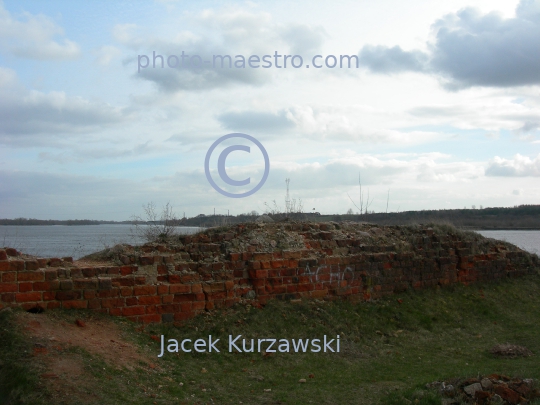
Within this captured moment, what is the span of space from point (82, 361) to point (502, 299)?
843 centimetres

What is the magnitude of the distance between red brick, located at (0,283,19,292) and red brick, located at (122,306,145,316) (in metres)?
1.18

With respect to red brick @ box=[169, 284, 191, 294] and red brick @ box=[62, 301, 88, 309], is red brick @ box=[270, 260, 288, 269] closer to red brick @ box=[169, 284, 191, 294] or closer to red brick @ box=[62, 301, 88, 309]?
red brick @ box=[169, 284, 191, 294]

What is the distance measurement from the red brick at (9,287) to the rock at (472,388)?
4.67 m

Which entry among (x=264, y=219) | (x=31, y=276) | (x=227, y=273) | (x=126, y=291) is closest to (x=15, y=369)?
(x=31, y=276)

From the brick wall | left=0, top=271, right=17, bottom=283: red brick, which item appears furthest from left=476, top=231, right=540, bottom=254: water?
left=0, top=271, right=17, bottom=283: red brick

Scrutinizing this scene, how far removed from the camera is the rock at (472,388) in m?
4.57

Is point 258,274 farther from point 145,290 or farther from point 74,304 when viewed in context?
point 74,304

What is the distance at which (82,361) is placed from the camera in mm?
Result: 4605

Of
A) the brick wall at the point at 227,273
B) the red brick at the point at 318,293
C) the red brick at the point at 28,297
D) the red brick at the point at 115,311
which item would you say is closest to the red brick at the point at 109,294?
the brick wall at the point at 227,273

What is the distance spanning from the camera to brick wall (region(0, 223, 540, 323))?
5527 millimetres

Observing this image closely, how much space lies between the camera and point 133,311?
591 cm

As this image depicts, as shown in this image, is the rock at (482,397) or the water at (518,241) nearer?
the rock at (482,397)

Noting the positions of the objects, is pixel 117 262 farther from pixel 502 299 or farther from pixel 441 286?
pixel 502 299

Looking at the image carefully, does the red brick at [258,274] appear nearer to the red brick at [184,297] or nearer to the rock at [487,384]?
the red brick at [184,297]
